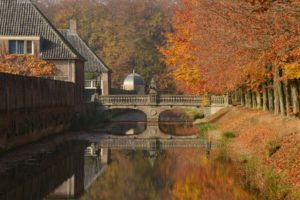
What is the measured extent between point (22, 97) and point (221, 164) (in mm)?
12273

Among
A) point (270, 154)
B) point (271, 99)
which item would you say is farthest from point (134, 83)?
point (270, 154)

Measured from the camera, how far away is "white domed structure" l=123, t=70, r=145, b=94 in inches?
3349

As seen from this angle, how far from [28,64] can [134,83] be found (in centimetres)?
3661

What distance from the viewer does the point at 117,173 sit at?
82.4 feet

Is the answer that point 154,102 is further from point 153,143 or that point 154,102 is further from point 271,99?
point 271,99

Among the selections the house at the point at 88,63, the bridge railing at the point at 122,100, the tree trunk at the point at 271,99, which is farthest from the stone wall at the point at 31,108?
the house at the point at 88,63

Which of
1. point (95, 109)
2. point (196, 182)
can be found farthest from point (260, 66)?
point (95, 109)

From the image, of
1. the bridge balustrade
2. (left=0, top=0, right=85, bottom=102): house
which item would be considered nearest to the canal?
(left=0, top=0, right=85, bottom=102): house

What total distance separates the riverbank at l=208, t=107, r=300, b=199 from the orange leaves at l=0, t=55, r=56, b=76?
2067cm

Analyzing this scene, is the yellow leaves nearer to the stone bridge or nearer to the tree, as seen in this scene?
the stone bridge

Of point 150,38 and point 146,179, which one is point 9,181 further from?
point 150,38

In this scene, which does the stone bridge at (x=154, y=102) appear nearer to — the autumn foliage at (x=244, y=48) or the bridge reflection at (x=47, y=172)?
the autumn foliage at (x=244, y=48)

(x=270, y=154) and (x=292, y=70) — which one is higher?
(x=292, y=70)

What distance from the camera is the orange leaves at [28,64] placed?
48.8 metres
